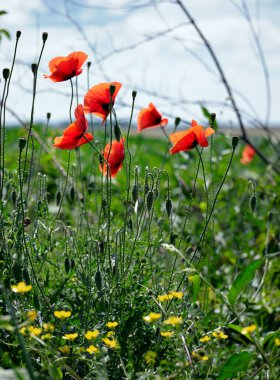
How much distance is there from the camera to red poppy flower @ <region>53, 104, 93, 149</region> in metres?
2.31

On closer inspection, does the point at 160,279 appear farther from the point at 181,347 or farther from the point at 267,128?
the point at 267,128

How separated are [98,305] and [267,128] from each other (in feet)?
8.56

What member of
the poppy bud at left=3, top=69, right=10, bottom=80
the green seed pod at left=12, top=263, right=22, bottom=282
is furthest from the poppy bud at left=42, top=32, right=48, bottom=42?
the green seed pod at left=12, top=263, right=22, bottom=282

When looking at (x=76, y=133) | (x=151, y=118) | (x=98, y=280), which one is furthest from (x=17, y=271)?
(x=151, y=118)

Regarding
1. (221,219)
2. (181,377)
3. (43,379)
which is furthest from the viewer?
(221,219)

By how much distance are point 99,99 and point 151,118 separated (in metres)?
0.45

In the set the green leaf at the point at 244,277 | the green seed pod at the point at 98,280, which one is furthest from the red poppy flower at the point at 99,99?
the green leaf at the point at 244,277

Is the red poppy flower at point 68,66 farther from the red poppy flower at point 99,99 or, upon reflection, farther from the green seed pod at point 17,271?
the green seed pod at point 17,271

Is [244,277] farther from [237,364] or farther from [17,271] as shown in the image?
[17,271]

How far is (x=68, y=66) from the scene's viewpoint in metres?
2.40

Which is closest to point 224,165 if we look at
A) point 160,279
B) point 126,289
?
point 160,279

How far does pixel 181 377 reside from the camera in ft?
7.23

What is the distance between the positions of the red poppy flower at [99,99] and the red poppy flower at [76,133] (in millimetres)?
133

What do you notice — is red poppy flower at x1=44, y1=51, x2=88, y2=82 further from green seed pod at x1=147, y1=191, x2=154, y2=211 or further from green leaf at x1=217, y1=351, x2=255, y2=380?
green leaf at x1=217, y1=351, x2=255, y2=380
